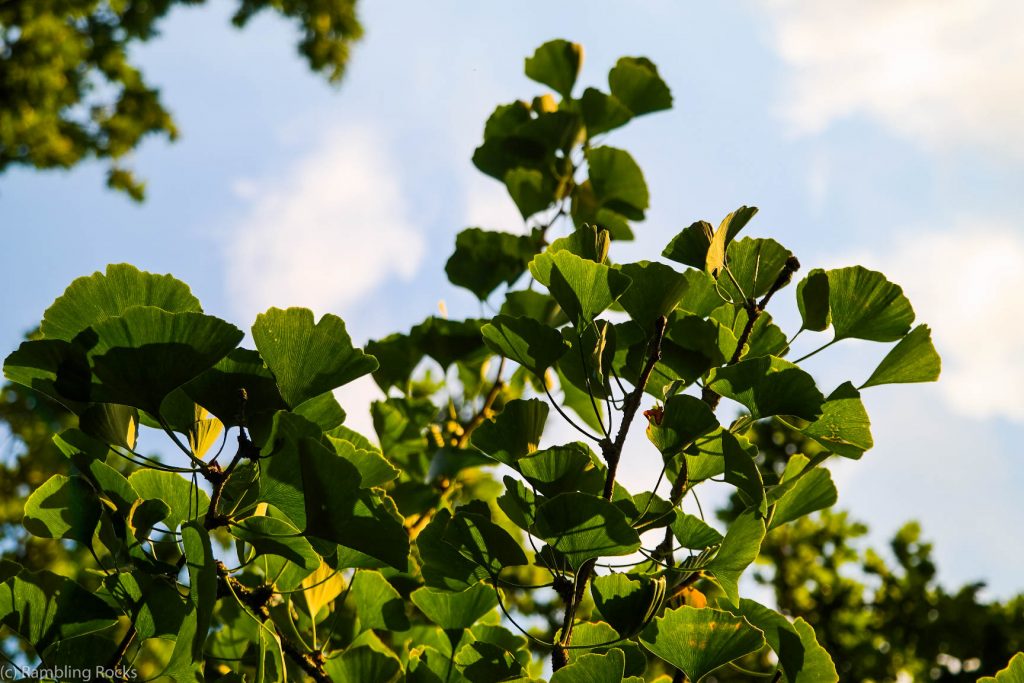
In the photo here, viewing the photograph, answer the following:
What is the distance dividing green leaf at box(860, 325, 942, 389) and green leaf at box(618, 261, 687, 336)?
0.80 ft

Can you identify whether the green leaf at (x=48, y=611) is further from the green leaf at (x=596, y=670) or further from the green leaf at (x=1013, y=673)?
the green leaf at (x=1013, y=673)

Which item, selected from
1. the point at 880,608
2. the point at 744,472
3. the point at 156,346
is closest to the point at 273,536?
the point at 156,346

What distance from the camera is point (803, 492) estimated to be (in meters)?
0.83

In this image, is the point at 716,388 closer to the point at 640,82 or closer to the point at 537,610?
the point at 640,82

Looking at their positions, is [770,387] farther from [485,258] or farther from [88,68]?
[88,68]

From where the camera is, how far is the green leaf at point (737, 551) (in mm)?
705

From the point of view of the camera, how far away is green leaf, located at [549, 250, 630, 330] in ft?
2.26

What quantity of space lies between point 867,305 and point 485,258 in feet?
2.04

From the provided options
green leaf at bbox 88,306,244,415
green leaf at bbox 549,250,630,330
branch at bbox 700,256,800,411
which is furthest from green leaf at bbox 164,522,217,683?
branch at bbox 700,256,800,411

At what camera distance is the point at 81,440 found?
2.35 feet

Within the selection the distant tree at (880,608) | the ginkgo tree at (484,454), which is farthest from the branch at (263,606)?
the distant tree at (880,608)

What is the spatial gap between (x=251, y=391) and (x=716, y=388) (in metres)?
0.39

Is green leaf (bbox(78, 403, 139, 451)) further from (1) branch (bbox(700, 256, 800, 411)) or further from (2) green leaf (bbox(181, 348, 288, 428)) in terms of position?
(1) branch (bbox(700, 256, 800, 411))

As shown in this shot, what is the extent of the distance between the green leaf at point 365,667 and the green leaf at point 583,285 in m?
0.40
